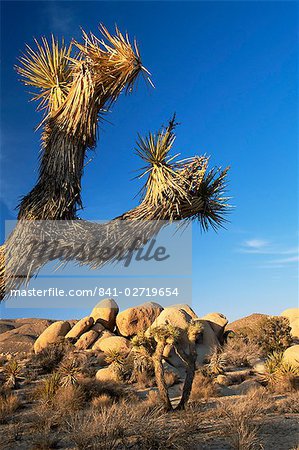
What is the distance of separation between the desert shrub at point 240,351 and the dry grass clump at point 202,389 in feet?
14.3

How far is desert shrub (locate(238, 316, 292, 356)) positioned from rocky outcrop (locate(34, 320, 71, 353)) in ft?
31.6

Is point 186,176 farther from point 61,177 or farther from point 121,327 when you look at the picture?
point 121,327

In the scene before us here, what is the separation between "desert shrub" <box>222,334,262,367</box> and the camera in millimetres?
19062

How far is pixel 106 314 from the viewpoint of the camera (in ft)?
81.2

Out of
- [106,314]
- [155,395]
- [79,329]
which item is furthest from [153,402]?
[106,314]

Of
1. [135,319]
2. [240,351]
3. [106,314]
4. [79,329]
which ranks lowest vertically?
[240,351]

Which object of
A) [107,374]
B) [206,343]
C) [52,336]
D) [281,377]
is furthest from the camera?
[52,336]

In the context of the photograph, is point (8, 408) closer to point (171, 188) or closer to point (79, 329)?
point (171, 188)

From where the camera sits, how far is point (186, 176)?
9.73m

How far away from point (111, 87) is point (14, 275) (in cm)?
443

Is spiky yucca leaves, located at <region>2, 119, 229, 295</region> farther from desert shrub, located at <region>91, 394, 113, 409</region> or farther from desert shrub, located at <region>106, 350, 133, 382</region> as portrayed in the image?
desert shrub, located at <region>106, 350, 133, 382</region>

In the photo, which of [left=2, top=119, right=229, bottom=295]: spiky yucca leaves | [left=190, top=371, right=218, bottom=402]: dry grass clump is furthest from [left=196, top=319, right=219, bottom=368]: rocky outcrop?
[left=2, top=119, right=229, bottom=295]: spiky yucca leaves

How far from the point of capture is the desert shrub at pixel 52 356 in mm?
18938

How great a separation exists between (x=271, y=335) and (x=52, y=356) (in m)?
10.4
